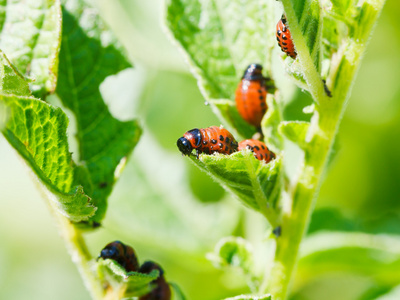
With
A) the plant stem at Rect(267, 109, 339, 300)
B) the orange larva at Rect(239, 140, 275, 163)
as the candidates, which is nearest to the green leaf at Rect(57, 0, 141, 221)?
the orange larva at Rect(239, 140, 275, 163)

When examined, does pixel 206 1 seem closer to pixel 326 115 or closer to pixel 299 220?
pixel 326 115

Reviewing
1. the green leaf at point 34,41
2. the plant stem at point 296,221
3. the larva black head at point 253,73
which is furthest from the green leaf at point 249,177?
the green leaf at point 34,41

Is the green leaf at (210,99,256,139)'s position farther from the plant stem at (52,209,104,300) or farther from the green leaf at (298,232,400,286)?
the green leaf at (298,232,400,286)

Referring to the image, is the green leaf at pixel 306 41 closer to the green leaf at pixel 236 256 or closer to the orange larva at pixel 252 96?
the orange larva at pixel 252 96

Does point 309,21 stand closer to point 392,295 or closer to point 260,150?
point 260,150

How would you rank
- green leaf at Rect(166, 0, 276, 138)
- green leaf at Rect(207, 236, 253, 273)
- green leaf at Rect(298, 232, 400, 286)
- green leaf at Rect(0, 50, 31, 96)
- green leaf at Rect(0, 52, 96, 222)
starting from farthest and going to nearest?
1. green leaf at Rect(298, 232, 400, 286)
2. green leaf at Rect(166, 0, 276, 138)
3. green leaf at Rect(207, 236, 253, 273)
4. green leaf at Rect(0, 50, 31, 96)
5. green leaf at Rect(0, 52, 96, 222)

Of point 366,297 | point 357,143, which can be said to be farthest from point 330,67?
point 357,143
